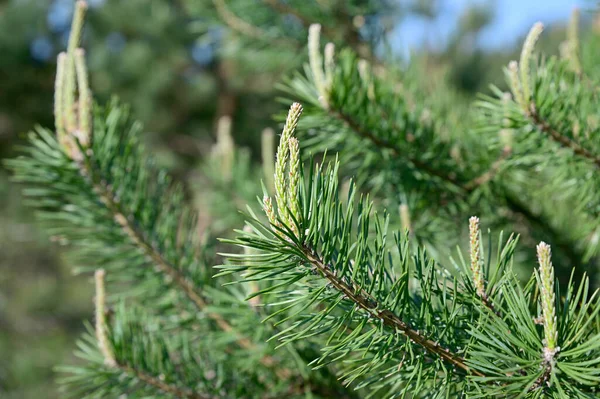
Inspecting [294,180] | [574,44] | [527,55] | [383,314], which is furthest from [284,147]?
[574,44]

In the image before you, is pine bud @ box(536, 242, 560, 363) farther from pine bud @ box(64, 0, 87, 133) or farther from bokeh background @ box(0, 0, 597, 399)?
bokeh background @ box(0, 0, 597, 399)

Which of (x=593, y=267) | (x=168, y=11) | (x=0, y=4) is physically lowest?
(x=593, y=267)

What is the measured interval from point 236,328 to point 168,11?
8.45 feet

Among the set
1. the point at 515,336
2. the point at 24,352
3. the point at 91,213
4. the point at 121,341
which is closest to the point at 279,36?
the point at 91,213

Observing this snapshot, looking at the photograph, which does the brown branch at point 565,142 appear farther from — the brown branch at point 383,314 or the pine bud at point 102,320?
the pine bud at point 102,320

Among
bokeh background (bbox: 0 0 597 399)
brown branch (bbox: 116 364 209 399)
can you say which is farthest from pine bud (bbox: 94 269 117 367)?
bokeh background (bbox: 0 0 597 399)

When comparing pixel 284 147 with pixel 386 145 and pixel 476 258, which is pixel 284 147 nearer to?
pixel 476 258

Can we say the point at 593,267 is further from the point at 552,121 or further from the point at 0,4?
the point at 0,4

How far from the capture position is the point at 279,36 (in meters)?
0.92

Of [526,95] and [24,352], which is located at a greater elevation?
[526,95]

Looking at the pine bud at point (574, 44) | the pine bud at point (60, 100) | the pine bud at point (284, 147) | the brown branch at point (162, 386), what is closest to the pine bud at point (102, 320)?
the brown branch at point (162, 386)

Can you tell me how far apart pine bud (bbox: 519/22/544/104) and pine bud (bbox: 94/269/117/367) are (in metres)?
0.36

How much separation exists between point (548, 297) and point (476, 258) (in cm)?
6

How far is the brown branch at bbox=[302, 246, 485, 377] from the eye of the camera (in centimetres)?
30
